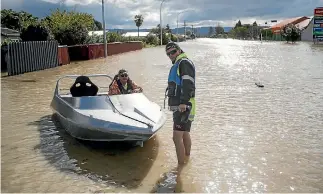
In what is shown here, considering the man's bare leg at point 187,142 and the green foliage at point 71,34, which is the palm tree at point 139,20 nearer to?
the green foliage at point 71,34

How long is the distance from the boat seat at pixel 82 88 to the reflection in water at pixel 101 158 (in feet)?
2.71

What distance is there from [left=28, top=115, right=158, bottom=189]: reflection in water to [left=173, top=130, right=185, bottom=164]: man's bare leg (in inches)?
18.4

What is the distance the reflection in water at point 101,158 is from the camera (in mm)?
5309

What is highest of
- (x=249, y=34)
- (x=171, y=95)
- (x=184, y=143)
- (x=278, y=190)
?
(x=249, y=34)

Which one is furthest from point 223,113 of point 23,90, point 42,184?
point 23,90

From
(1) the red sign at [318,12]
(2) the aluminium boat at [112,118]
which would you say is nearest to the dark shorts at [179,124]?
(2) the aluminium boat at [112,118]

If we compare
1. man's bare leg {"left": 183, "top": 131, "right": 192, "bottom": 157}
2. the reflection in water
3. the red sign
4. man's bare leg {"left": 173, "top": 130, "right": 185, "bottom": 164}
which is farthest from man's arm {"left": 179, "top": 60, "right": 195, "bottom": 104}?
the red sign

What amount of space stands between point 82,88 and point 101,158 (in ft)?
6.70

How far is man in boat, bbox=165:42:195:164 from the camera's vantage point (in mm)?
5215

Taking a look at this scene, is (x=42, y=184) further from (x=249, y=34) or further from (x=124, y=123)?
(x=249, y=34)

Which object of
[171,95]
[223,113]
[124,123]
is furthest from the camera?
[223,113]

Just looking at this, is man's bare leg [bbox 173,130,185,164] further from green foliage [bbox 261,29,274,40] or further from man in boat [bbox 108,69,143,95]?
green foliage [bbox 261,29,274,40]

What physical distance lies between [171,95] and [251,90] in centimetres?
837

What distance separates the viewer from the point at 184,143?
589 cm
